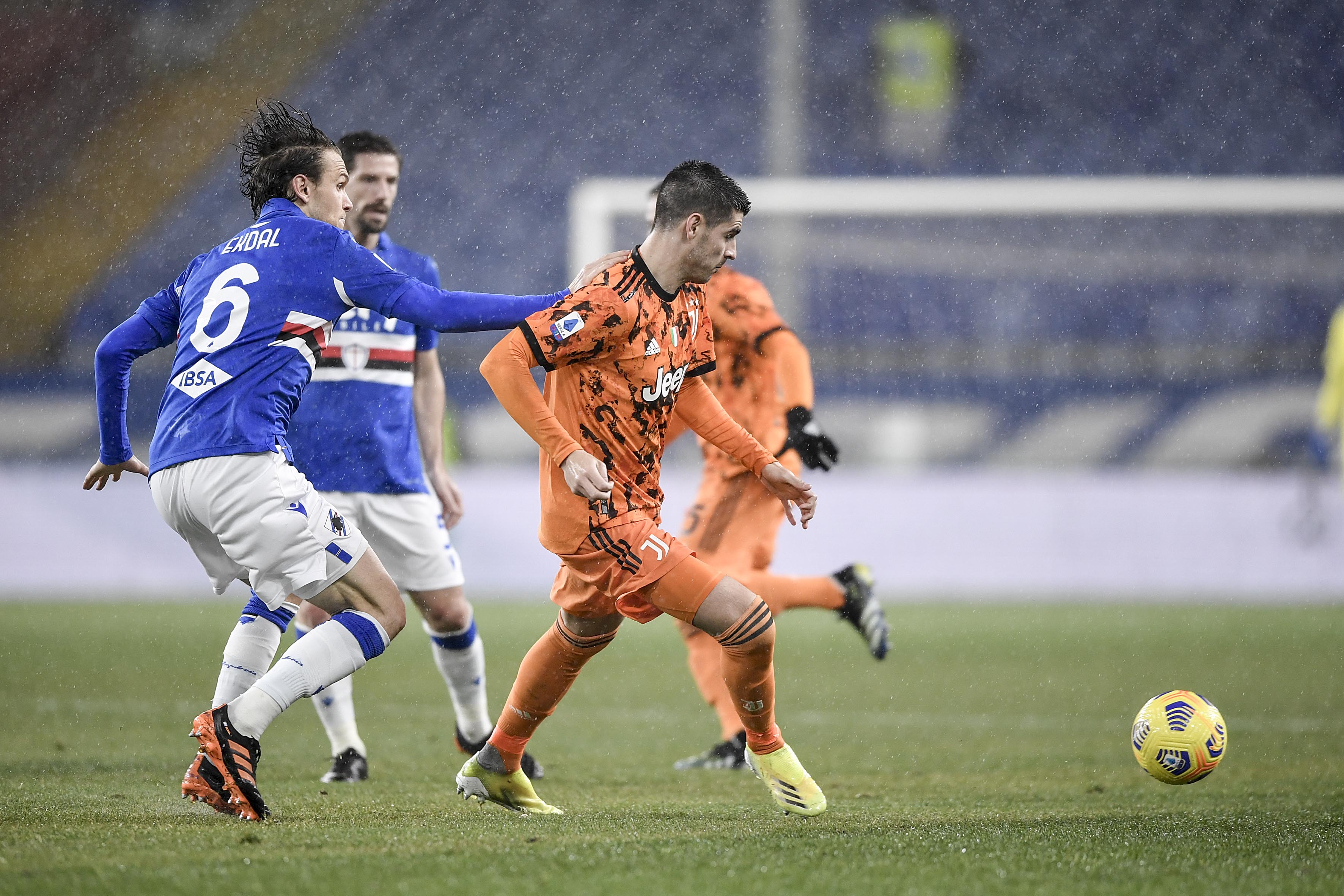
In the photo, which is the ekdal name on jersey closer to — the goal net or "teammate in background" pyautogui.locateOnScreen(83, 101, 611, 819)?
"teammate in background" pyautogui.locateOnScreen(83, 101, 611, 819)

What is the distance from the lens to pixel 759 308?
5.48 metres

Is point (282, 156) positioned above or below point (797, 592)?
above

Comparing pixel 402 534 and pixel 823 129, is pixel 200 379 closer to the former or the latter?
pixel 402 534

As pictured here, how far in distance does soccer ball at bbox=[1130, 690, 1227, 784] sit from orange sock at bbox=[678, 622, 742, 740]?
157 cm

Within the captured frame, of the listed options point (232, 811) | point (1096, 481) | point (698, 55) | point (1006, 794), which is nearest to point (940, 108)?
point (698, 55)

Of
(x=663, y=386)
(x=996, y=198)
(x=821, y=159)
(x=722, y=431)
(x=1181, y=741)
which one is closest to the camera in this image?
(x=663, y=386)

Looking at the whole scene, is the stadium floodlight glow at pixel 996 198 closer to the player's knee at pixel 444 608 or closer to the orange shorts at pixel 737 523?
the orange shorts at pixel 737 523

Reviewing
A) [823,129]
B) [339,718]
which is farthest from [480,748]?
[823,129]

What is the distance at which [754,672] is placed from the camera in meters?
3.84

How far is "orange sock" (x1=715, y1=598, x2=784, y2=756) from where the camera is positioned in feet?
12.3

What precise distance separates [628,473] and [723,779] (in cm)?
159

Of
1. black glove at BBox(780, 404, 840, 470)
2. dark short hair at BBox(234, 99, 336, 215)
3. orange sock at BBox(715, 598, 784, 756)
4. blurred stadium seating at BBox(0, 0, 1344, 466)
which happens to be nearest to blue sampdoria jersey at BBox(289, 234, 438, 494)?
dark short hair at BBox(234, 99, 336, 215)

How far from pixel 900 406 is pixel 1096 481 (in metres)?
2.96

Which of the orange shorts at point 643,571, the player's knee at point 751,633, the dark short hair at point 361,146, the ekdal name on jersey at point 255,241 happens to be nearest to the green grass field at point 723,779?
the player's knee at point 751,633
